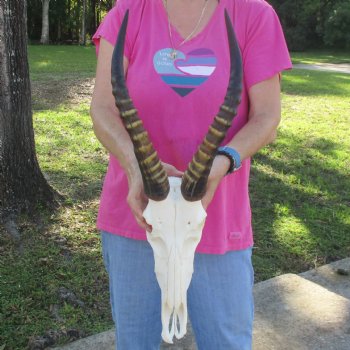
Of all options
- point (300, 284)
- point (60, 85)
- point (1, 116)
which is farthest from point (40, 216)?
point (60, 85)

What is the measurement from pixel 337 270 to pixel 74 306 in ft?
7.09

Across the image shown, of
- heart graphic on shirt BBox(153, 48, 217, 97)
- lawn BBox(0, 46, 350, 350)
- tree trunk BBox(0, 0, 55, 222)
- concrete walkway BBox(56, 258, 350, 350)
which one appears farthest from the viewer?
tree trunk BBox(0, 0, 55, 222)

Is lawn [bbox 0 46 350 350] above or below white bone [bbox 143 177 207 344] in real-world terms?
below

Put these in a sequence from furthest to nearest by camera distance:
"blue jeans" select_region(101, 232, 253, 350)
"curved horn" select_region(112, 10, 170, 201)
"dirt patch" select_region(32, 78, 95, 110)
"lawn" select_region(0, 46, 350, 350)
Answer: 1. "dirt patch" select_region(32, 78, 95, 110)
2. "lawn" select_region(0, 46, 350, 350)
3. "blue jeans" select_region(101, 232, 253, 350)
4. "curved horn" select_region(112, 10, 170, 201)

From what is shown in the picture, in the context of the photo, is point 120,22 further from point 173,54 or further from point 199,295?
point 199,295

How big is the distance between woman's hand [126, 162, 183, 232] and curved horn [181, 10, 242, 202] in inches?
5.8

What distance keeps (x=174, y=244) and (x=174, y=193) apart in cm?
18

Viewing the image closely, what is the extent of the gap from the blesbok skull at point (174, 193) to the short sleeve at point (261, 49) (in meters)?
0.24

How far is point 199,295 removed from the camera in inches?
77.3

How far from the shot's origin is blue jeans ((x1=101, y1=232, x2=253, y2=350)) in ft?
6.40

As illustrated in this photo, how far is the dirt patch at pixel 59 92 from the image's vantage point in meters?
9.89

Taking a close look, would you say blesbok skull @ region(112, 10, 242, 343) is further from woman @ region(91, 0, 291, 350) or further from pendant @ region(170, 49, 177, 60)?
pendant @ region(170, 49, 177, 60)

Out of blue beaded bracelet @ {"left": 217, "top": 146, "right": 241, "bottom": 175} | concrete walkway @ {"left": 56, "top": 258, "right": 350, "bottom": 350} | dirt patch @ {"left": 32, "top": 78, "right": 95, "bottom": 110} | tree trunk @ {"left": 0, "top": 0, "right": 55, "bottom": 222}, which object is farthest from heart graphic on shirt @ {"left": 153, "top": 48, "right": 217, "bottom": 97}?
dirt patch @ {"left": 32, "top": 78, "right": 95, "bottom": 110}

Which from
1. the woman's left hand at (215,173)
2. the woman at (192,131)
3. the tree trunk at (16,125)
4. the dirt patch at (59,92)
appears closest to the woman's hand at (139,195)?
the woman at (192,131)
